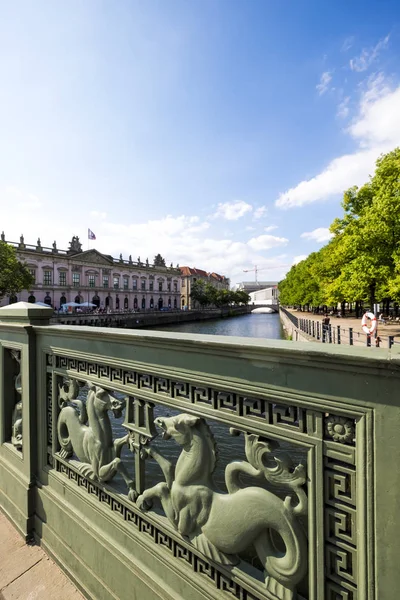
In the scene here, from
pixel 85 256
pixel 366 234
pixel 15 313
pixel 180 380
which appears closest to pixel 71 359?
pixel 15 313

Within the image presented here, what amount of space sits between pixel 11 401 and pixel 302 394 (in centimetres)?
322

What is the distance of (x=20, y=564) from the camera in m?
2.57

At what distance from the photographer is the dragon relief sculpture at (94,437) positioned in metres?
2.22

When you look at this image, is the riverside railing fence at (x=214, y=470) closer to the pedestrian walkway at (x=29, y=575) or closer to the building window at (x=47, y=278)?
the pedestrian walkway at (x=29, y=575)

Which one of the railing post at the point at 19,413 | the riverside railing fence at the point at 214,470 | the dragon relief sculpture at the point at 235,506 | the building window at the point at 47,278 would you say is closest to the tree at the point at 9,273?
the building window at the point at 47,278

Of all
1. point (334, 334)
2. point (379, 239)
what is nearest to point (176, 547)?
point (334, 334)

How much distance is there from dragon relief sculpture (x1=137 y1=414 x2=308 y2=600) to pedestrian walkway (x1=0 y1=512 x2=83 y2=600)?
120 cm

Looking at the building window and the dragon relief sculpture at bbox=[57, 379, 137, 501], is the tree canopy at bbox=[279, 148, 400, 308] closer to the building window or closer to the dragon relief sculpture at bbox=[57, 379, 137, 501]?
the dragon relief sculpture at bbox=[57, 379, 137, 501]

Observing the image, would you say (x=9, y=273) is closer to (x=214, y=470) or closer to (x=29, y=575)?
(x=29, y=575)

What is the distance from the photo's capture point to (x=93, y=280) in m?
69.2

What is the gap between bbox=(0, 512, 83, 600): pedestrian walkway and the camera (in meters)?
2.29

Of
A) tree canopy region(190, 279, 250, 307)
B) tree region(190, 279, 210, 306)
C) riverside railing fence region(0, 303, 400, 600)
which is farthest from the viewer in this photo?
tree canopy region(190, 279, 250, 307)

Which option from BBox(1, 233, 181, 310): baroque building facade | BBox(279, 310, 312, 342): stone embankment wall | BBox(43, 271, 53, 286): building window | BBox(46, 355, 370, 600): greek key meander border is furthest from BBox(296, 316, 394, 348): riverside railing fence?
BBox(43, 271, 53, 286): building window

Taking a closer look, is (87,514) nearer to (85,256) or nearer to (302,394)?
(302,394)
